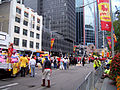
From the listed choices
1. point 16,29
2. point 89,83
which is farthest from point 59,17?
point 89,83

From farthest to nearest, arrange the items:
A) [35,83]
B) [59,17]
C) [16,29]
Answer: [59,17], [16,29], [35,83]

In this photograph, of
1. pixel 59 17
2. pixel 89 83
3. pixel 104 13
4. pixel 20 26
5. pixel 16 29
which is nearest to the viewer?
pixel 89 83

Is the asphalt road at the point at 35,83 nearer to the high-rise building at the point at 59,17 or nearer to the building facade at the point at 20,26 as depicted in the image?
the building facade at the point at 20,26

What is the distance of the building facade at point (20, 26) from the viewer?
35094 mm

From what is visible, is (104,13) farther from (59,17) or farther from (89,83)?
(59,17)

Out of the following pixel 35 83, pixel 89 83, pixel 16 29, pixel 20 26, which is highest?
pixel 20 26

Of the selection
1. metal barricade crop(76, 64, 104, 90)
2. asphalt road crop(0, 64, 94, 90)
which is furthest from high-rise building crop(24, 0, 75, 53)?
metal barricade crop(76, 64, 104, 90)

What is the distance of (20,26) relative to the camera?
37.6 meters

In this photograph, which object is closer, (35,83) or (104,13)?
(35,83)

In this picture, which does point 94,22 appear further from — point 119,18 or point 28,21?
point 119,18

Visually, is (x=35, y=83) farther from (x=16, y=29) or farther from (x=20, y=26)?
(x=20, y=26)

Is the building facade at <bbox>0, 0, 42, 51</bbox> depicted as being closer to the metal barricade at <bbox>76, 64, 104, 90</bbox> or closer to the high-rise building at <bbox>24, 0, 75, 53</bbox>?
the metal barricade at <bbox>76, 64, 104, 90</bbox>

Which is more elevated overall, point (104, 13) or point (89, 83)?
point (104, 13)

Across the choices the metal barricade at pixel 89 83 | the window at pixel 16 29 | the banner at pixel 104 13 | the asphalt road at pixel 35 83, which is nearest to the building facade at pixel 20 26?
the window at pixel 16 29
